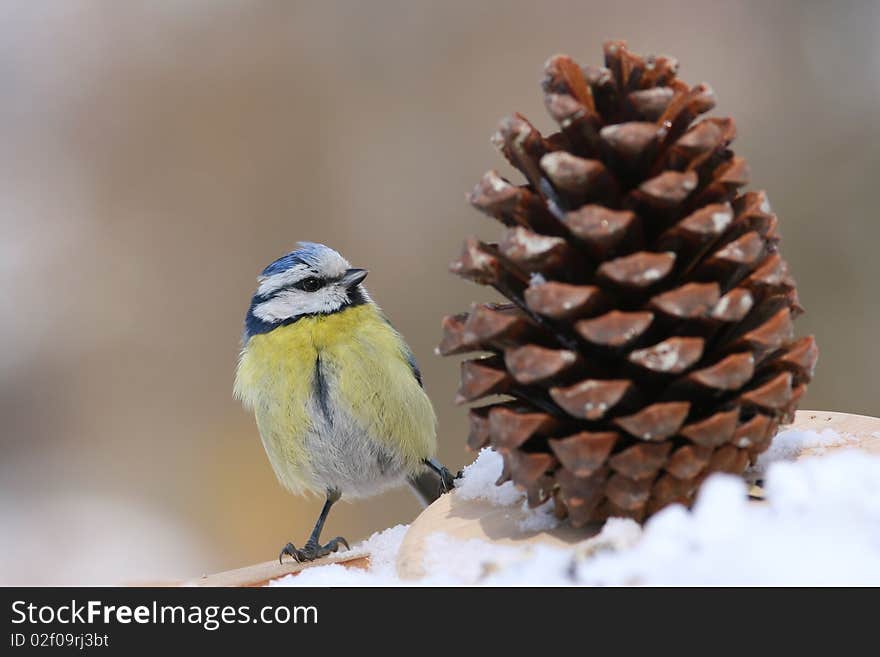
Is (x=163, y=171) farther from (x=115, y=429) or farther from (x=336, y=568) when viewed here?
(x=336, y=568)

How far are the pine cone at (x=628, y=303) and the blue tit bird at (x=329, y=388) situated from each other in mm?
1058

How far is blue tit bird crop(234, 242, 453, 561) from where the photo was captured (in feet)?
6.92

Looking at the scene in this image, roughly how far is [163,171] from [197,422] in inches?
38.1

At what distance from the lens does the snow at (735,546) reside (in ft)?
2.75

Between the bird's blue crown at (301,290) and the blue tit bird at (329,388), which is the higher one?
the bird's blue crown at (301,290)

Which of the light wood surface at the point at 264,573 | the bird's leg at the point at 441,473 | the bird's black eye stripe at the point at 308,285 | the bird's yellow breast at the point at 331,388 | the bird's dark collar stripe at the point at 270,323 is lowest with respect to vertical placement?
the bird's leg at the point at 441,473

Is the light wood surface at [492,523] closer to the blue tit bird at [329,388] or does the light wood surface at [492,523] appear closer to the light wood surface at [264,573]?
the light wood surface at [264,573]

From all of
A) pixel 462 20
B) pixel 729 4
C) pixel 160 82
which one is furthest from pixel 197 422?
pixel 729 4

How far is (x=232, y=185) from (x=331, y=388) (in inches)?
73.9

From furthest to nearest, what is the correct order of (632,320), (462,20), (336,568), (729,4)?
(462,20) < (729,4) < (336,568) < (632,320)

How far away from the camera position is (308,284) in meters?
2.30

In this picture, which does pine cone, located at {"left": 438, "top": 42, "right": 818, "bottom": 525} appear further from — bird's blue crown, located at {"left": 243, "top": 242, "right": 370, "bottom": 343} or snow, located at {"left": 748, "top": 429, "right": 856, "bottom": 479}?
bird's blue crown, located at {"left": 243, "top": 242, "right": 370, "bottom": 343}

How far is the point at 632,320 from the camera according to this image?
0.95m

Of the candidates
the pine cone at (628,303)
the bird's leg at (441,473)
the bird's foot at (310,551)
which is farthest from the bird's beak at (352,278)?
the pine cone at (628,303)
